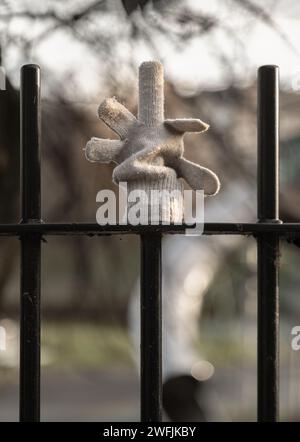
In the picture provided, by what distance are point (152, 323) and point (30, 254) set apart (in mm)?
203

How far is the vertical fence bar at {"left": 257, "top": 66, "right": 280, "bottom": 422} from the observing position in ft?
3.25

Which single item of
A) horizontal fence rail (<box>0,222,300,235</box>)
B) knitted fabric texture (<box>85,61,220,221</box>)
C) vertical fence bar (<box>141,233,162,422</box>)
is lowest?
vertical fence bar (<box>141,233,162,422</box>)

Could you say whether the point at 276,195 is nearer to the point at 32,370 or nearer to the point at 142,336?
the point at 142,336

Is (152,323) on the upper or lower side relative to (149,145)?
lower

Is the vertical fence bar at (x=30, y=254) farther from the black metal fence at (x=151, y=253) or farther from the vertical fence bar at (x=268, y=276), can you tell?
the vertical fence bar at (x=268, y=276)

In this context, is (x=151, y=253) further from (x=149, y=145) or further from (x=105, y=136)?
(x=105, y=136)

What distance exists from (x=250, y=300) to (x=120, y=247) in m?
1.27

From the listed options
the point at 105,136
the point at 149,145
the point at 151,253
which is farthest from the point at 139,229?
the point at 105,136

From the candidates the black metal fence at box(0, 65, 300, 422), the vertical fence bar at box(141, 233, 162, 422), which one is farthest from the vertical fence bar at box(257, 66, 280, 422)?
the vertical fence bar at box(141, 233, 162, 422)

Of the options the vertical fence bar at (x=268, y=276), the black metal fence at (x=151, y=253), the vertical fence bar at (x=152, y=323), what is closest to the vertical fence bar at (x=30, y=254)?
the black metal fence at (x=151, y=253)

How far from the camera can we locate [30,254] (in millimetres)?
993

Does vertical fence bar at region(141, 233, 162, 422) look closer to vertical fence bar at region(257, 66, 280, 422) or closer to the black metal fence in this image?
the black metal fence

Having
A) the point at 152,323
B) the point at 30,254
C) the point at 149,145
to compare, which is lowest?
the point at 152,323
